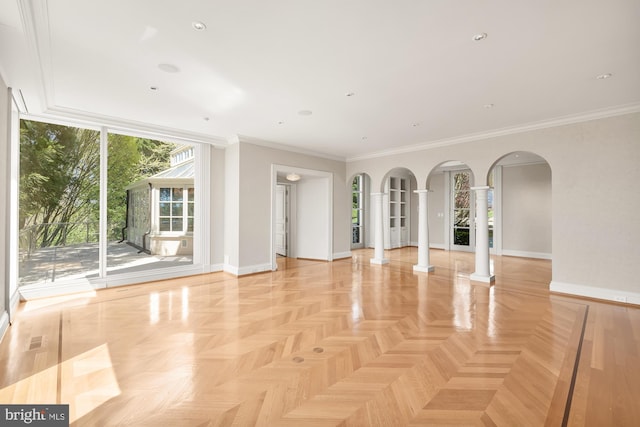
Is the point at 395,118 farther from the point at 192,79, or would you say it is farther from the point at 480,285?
the point at 480,285

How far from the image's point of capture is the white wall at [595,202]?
4.19 m

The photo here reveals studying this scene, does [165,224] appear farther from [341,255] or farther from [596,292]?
[596,292]

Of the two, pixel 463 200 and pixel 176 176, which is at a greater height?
pixel 176 176

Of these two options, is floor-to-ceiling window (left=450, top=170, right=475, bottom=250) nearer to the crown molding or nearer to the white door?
the white door

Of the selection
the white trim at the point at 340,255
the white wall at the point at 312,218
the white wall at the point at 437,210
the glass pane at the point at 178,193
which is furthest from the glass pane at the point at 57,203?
the white wall at the point at 437,210

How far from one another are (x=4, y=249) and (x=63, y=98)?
2056 millimetres

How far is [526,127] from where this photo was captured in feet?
16.5

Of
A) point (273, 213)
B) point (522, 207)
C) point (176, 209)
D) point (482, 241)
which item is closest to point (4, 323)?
point (176, 209)

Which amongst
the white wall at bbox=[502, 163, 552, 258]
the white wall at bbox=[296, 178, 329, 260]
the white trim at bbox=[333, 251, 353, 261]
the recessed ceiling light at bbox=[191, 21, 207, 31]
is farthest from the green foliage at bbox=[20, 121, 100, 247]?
the white wall at bbox=[502, 163, 552, 258]

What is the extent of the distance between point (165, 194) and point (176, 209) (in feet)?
1.52

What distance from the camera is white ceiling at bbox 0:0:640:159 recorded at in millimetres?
2270

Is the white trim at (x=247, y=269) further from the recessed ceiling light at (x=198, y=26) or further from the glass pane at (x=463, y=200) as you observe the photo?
the glass pane at (x=463, y=200)

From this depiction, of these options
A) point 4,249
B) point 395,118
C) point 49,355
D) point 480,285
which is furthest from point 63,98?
point 480,285

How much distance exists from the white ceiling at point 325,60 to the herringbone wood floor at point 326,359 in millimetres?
2779
